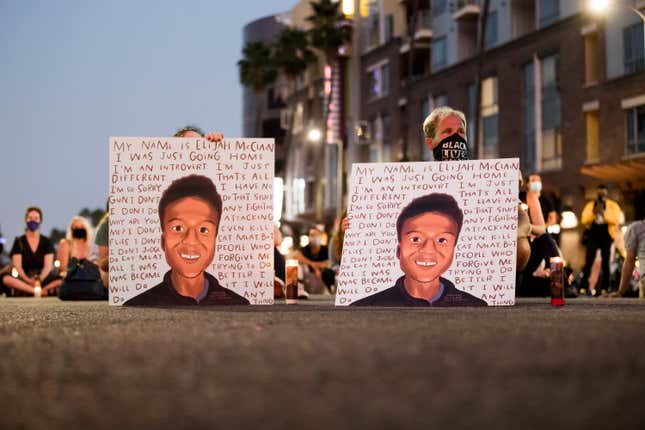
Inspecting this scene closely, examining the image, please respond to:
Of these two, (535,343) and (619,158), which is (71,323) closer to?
(535,343)

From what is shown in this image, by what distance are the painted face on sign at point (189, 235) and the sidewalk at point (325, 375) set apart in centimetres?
364

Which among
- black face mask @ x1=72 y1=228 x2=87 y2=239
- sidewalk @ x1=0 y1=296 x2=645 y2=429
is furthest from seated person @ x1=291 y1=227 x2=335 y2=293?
sidewalk @ x1=0 y1=296 x2=645 y2=429

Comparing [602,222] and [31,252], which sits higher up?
[602,222]

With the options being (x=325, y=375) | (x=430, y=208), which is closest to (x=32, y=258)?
(x=430, y=208)

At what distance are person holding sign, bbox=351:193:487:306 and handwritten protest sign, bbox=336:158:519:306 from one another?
0.05ft

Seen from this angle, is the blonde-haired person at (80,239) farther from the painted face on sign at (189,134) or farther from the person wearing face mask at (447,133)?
the person wearing face mask at (447,133)

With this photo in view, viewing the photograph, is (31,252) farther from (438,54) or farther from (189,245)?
(438,54)

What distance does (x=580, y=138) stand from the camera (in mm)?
43625

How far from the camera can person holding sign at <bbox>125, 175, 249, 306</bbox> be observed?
1070cm

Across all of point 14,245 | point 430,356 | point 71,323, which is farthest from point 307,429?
point 14,245

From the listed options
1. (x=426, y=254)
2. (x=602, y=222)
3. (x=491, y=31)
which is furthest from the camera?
(x=491, y=31)

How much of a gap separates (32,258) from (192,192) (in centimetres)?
984

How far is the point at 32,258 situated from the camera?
20.0m

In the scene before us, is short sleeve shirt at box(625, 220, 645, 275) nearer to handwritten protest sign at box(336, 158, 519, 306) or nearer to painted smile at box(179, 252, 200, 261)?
handwritten protest sign at box(336, 158, 519, 306)
